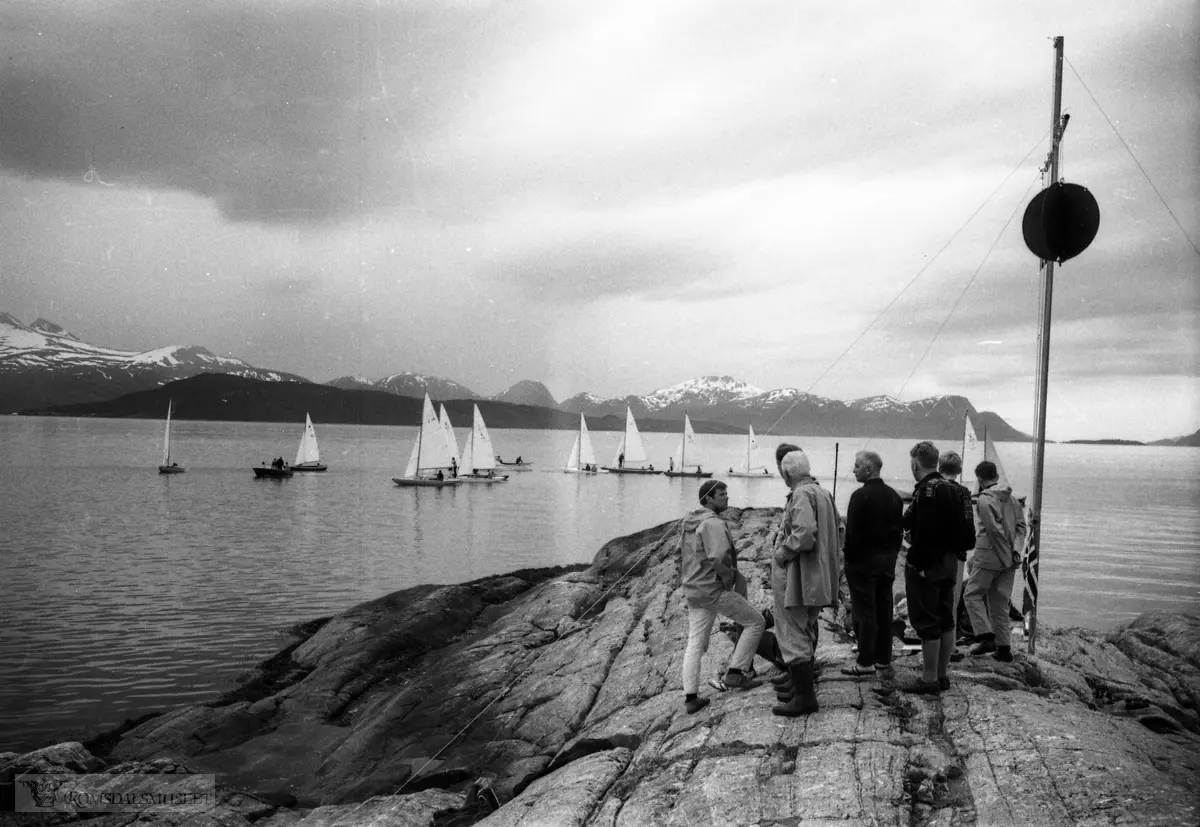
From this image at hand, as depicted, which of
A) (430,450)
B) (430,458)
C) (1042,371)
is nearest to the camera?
(1042,371)

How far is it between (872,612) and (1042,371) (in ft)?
13.5

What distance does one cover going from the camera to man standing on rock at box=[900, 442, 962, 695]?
7.11 metres

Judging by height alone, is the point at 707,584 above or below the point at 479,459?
above

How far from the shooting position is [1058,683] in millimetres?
8078

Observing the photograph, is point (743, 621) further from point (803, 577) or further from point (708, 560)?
point (803, 577)

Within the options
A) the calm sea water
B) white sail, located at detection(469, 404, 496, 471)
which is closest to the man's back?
the calm sea water

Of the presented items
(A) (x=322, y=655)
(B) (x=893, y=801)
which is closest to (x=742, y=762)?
(B) (x=893, y=801)

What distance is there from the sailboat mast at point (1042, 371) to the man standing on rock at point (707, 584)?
3612 millimetres

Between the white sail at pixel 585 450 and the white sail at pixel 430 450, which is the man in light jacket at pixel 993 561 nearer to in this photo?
the white sail at pixel 430 450

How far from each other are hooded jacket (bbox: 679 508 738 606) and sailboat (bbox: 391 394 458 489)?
223 ft

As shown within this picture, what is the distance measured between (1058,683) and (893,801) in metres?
3.65

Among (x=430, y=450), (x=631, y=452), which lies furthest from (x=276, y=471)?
(x=631, y=452)

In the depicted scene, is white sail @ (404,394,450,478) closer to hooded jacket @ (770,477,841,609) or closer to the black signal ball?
the black signal ball

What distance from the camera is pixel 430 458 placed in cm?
7881
